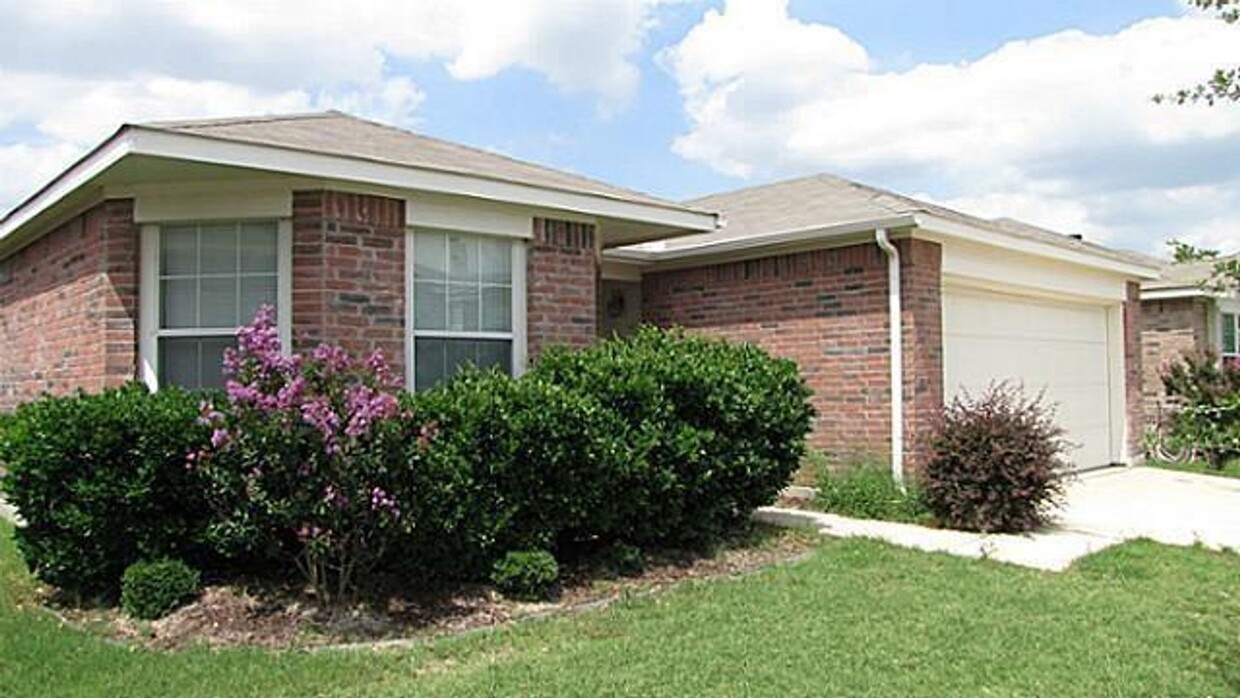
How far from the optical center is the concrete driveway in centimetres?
891

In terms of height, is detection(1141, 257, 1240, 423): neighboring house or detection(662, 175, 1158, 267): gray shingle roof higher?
detection(662, 175, 1158, 267): gray shingle roof

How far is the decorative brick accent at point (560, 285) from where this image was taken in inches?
344

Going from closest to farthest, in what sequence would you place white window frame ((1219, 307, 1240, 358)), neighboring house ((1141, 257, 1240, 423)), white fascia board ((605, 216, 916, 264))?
white fascia board ((605, 216, 916, 264)) → neighboring house ((1141, 257, 1240, 423)) → white window frame ((1219, 307, 1240, 358))

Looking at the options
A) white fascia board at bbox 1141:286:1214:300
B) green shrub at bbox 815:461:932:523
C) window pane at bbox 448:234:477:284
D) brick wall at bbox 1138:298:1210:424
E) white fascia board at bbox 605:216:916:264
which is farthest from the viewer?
brick wall at bbox 1138:298:1210:424

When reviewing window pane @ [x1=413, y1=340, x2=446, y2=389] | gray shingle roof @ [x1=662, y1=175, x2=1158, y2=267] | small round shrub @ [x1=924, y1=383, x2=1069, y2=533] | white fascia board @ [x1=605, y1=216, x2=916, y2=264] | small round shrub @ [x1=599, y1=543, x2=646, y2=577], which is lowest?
small round shrub @ [x1=599, y1=543, x2=646, y2=577]

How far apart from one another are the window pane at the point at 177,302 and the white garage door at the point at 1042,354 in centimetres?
783

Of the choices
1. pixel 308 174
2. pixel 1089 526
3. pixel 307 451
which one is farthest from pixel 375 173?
pixel 1089 526

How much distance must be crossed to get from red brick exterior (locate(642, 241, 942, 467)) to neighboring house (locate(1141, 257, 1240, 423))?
955 centimetres

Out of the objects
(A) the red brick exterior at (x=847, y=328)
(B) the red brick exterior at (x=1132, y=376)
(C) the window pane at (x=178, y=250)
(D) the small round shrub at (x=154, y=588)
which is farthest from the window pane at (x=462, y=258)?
(B) the red brick exterior at (x=1132, y=376)

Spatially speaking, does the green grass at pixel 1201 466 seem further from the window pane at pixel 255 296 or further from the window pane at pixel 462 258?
the window pane at pixel 255 296

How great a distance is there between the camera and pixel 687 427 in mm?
7648

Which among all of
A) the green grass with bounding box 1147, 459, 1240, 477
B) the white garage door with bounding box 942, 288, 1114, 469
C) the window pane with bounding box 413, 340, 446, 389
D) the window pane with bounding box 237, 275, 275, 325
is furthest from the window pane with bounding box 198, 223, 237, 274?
the green grass with bounding box 1147, 459, 1240, 477

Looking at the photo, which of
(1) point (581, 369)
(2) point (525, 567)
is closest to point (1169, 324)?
(1) point (581, 369)

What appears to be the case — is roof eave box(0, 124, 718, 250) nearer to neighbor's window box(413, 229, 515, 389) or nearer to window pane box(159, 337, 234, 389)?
neighbor's window box(413, 229, 515, 389)
